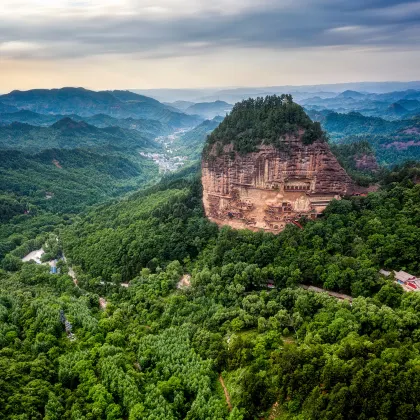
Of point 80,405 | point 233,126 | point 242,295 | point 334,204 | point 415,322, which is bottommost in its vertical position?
point 80,405

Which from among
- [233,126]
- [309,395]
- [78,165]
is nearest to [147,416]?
[309,395]

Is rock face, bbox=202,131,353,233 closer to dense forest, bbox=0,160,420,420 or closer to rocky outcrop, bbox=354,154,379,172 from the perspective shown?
dense forest, bbox=0,160,420,420

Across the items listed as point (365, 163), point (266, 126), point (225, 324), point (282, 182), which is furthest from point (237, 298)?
point (365, 163)

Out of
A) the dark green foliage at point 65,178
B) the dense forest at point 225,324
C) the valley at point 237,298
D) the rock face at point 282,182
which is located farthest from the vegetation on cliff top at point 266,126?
the dark green foliage at point 65,178

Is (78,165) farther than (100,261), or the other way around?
(78,165)

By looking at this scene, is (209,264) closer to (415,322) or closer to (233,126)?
(233,126)

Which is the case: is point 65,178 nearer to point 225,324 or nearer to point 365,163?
point 365,163

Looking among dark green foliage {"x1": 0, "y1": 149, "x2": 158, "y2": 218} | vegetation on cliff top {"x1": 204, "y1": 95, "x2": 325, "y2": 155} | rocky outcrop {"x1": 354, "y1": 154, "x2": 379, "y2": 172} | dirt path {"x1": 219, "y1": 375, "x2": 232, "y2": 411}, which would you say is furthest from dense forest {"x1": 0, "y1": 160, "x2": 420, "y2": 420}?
dark green foliage {"x1": 0, "y1": 149, "x2": 158, "y2": 218}
